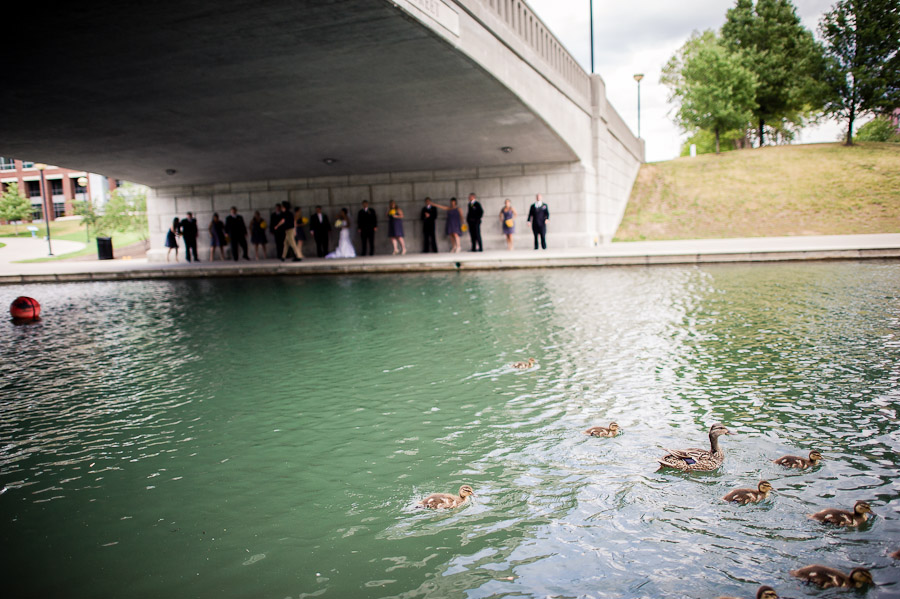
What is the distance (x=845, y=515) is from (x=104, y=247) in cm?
3673

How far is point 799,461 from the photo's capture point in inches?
162

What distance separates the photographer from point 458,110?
17.2 metres

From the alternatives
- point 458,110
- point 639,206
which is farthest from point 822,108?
point 458,110

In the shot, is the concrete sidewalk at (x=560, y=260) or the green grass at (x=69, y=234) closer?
the concrete sidewalk at (x=560, y=260)

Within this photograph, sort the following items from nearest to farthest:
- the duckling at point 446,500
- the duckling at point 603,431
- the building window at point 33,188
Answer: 1. the duckling at point 446,500
2. the duckling at point 603,431
3. the building window at point 33,188

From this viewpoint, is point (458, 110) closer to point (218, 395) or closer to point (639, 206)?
point (218, 395)

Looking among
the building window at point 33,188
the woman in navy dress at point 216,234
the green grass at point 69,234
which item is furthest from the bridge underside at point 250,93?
the building window at point 33,188

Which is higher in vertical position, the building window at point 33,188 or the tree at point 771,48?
the tree at point 771,48

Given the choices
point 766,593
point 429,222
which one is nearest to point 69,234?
point 429,222

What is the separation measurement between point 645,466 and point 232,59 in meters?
10.9

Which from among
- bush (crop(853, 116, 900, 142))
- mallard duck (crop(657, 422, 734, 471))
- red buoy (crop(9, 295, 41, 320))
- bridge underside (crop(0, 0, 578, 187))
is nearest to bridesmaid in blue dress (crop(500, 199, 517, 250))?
bridge underside (crop(0, 0, 578, 187))

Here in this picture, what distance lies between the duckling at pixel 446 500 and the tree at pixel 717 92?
4553 cm

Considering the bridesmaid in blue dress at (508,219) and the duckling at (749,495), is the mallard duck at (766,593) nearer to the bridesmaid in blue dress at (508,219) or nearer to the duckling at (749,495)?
the duckling at (749,495)

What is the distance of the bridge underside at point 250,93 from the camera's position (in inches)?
383
